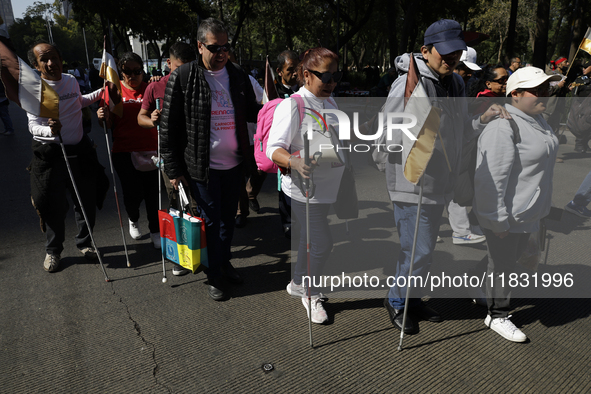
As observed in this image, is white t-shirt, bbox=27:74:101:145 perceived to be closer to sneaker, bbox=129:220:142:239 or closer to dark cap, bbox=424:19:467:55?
sneaker, bbox=129:220:142:239

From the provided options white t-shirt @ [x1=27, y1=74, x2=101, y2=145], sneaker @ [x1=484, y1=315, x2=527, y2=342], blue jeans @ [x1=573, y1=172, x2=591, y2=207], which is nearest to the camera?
sneaker @ [x1=484, y1=315, x2=527, y2=342]

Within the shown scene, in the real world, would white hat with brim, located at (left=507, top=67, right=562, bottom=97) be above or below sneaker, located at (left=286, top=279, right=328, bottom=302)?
above

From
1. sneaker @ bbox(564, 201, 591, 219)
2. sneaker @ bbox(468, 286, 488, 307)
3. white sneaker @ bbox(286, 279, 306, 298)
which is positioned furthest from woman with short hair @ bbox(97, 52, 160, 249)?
sneaker @ bbox(564, 201, 591, 219)

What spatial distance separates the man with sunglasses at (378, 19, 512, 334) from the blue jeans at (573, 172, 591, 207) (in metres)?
3.37

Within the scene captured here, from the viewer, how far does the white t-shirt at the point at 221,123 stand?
3436 millimetres

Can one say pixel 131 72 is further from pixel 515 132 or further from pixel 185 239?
pixel 515 132

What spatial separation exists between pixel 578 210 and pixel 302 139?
4.44 m

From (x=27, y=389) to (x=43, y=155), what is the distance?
2.15 meters

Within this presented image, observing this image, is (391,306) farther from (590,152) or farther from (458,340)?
(590,152)

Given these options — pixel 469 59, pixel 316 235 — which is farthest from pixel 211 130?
pixel 469 59

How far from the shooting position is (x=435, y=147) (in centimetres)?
286

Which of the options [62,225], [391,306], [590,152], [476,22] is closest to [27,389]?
[62,225]

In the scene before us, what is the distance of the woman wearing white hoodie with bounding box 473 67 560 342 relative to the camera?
9.28 ft

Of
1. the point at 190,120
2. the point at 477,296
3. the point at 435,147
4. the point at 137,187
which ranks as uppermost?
the point at 190,120
